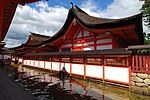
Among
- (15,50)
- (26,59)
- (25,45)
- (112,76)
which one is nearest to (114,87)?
(112,76)

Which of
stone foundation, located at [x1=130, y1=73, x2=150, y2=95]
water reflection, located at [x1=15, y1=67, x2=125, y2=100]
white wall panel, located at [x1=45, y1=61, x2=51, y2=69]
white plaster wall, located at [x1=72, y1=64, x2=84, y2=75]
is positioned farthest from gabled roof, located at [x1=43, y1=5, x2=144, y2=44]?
water reflection, located at [x1=15, y1=67, x2=125, y2=100]

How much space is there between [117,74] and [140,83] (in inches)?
89.9

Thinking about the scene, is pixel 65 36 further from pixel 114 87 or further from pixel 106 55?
pixel 114 87

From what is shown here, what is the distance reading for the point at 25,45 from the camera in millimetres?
41688

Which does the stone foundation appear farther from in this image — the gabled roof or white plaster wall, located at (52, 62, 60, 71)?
white plaster wall, located at (52, 62, 60, 71)

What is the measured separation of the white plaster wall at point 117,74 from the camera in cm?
1219

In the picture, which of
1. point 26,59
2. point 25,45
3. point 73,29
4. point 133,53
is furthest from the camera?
point 25,45

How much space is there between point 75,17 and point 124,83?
412 inches

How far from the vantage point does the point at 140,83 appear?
35.5 ft

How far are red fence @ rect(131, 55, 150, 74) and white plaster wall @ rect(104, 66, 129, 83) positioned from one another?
0.75m

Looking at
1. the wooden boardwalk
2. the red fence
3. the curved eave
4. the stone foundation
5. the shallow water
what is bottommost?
the shallow water

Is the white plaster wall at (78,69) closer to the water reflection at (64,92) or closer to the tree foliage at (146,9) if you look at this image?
the water reflection at (64,92)

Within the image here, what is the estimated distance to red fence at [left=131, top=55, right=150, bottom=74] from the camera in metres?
10.8

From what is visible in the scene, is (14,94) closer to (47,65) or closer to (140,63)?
(140,63)
